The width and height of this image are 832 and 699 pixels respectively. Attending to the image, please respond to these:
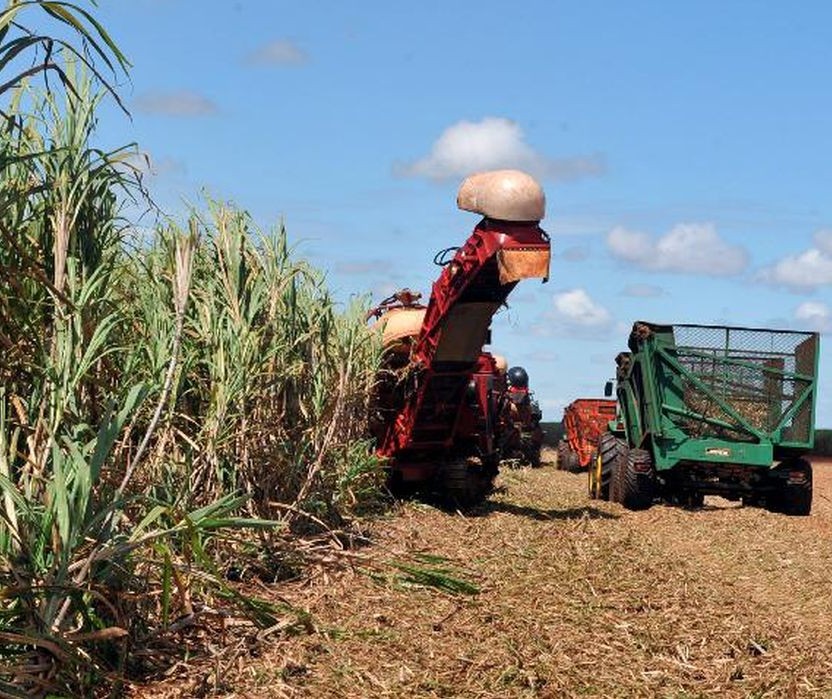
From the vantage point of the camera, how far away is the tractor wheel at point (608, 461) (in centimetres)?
1650

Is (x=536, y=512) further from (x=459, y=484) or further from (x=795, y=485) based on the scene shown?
(x=795, y=485)

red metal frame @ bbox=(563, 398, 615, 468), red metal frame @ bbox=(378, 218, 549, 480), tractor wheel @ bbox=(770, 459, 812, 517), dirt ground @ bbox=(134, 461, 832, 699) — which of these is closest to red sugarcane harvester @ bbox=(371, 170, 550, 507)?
red metal frame @ bbox=(378, 218, 549, 480)

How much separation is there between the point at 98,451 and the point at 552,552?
6056 millimetres

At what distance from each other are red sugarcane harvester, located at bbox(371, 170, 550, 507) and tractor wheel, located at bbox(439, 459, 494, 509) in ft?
0.03

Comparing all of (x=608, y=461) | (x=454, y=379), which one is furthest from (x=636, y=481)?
(x=454, y=379)

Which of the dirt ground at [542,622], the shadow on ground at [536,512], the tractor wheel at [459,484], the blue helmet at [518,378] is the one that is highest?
the blue helmet at [518,378]

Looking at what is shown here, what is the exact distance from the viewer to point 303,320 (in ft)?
33.3

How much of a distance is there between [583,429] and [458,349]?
13.0 meters

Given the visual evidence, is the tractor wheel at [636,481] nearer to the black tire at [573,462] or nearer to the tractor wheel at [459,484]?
the tractor wheel at [459,484]

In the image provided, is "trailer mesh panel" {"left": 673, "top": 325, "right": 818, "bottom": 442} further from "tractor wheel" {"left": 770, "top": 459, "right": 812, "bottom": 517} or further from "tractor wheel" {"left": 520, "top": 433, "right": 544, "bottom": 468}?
"tractor wheel" {"left": 520, "top": 433, "right": 544, "bottom": 468}

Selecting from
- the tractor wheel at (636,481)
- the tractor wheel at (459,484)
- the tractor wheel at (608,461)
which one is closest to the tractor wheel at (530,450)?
the tractor wheel at (608,461)

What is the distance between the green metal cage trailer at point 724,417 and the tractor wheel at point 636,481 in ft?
0.04

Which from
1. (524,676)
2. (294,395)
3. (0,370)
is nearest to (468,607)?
(524,676)

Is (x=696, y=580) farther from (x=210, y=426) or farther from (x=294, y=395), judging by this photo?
(x=210, y=426)
